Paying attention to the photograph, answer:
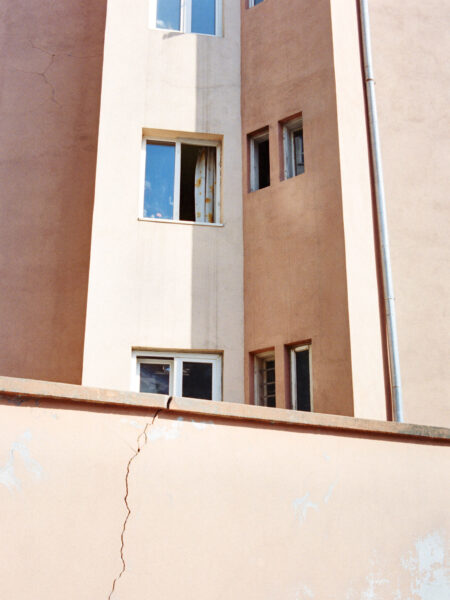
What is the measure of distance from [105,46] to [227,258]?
3.70 m

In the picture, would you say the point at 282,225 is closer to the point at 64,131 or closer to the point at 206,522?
the point at 64,131

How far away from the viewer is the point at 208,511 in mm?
5965

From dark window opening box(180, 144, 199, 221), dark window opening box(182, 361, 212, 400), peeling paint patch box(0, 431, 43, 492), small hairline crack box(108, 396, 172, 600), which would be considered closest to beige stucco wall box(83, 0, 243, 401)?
dark window opening box(182, 361, 212, 400)

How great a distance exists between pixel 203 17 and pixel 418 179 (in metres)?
4.37

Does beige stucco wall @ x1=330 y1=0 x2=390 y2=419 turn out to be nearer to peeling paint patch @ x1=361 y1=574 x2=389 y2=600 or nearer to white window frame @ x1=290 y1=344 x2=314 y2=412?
white window frame @ x1=290 y1=344 x2=314 y2=412

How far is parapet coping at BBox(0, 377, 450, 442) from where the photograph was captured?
5.54 meters

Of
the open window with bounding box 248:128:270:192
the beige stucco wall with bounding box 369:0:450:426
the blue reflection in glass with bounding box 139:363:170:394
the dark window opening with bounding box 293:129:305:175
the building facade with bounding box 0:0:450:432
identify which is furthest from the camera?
the open window with bounding box 248:128:270:192

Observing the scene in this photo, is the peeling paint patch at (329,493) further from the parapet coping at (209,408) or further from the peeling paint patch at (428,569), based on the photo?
the peeling paint patch at (428,569)

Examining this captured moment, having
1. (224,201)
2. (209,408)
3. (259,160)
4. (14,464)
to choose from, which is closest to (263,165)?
(259,160)

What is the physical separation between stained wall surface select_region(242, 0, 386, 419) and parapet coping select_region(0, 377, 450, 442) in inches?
89.4

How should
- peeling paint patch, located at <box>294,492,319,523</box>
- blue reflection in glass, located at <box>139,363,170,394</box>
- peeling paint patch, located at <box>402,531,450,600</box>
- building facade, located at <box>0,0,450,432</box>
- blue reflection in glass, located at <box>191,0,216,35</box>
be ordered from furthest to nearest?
blue reflection in glass, located at <box>191,0,216,35</box> < blue reflection in glass, located at <box>139,363,170,394</box> < building facade, located at <box>0,0,450,432</box> < peeling paint patch, located at <box>402,531,450,600</box> < peeling paint patch, located at <box>294,492,319,523</box>

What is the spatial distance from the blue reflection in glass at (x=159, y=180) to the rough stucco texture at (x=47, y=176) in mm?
819

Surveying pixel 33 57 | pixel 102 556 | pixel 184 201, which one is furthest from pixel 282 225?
pixel 102 556

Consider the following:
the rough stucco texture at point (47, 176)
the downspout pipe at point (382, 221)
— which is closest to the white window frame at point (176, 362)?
the rough stucco texture at point (47, 176)
